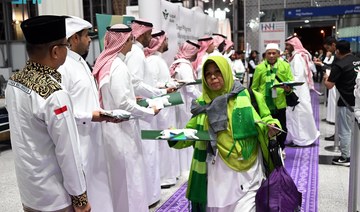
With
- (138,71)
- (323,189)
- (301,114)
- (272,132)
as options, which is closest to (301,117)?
(301,114)

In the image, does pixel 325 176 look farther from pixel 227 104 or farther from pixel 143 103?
pixel 227 104

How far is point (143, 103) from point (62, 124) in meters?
1.70

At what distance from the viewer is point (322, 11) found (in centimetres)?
1172

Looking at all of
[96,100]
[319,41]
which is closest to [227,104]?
[96,100]

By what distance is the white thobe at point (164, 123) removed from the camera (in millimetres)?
4680

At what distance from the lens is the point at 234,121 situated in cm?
246

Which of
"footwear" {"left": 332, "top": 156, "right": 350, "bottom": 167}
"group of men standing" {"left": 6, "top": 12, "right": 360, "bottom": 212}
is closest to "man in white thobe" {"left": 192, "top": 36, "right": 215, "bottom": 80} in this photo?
"group of men standing" {"left": 6, "top": 12, "right": 360, "bottom": 212}

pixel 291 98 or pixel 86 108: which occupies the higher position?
pixel 86 108

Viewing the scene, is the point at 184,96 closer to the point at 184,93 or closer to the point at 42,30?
the point at 184,93

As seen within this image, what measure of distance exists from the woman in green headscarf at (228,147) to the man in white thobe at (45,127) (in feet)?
Answer: 2.78

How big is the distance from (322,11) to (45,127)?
1125 centimetres

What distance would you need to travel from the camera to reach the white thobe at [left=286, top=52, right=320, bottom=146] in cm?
655

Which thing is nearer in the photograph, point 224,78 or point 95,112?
point 224,78

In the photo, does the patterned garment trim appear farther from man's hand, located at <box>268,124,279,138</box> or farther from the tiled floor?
the tiled floor
